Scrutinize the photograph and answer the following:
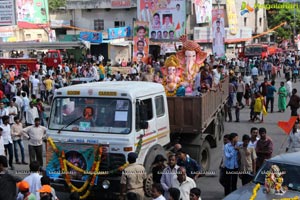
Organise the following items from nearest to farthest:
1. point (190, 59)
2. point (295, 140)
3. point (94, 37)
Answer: point (295, 140) < point (190, 59) < point (94, 37)

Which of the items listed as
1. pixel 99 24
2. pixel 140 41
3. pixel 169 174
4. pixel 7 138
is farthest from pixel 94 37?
pixel 169 174

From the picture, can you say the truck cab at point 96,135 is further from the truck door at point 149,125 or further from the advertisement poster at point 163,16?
the advertisement poster at point 163,16

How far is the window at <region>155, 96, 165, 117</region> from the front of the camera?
1073 centimetres

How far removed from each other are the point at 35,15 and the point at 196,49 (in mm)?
28553

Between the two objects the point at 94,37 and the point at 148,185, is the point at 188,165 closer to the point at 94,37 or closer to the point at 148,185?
the point at 148,185

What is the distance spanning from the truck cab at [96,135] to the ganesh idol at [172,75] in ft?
10.3

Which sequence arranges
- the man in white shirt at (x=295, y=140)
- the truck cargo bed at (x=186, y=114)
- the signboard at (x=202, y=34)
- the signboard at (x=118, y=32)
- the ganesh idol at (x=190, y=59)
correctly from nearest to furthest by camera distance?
the man in white shirt at (x=295, y=140) → the truck cargo bed at (x=186, y=114) → the ganesh idol at (x=190, y=59) → the signboard at (x=118, y=32) → the signboard at (x=202, y=34)

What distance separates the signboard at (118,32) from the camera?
42375mm

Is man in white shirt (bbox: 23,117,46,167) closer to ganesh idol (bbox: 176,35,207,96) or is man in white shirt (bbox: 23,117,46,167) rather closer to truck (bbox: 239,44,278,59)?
ganesh idol (bbox: 176,35,207,96)

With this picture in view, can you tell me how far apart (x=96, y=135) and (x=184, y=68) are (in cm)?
565

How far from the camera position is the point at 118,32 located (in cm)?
4338

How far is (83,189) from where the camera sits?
9484mm

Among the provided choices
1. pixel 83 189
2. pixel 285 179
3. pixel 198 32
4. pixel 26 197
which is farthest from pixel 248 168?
pixel 198 32

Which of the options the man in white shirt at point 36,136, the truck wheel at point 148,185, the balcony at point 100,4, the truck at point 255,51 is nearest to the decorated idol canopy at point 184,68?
the man in white shirt at point 36,136
